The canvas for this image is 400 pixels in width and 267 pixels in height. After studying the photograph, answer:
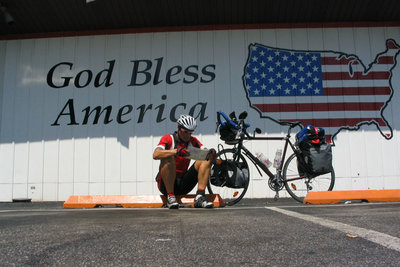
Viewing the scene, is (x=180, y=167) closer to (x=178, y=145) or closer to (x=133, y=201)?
(x=178, y=145)

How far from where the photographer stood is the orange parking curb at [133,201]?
4.57m

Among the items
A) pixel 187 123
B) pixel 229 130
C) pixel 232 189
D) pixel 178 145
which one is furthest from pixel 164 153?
pixel 232 189

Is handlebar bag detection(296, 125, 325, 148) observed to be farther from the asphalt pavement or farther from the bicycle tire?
the asphalt pavement

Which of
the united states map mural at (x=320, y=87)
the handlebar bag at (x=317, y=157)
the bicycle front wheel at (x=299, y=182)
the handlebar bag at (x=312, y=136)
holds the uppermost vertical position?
the united states map mural at (x=320, y=87)

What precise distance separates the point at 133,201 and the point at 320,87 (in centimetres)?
463

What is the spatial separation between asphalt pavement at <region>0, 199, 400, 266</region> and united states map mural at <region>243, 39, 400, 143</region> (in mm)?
4792

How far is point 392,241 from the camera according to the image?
176 centimetres

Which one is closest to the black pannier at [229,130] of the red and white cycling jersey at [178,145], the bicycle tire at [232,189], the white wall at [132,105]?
the bicycle tire at [232,189]

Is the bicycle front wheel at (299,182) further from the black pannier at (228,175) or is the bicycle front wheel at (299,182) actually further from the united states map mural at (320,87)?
the united states map mural at (320,87)

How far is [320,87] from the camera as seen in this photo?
7.29m

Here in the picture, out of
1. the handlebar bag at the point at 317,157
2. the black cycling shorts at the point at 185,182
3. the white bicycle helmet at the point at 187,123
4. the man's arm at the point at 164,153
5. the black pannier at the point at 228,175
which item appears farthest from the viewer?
the handlebar bag at the point at 317,157

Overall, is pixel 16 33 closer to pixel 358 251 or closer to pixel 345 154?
pixel 345 154

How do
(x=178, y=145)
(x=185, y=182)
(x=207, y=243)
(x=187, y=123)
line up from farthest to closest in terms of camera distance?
(x=185, y=182)
(x=178, y=145)
(x=187, y=123)
(x=207, y=243)

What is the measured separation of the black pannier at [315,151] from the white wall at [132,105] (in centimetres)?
203
